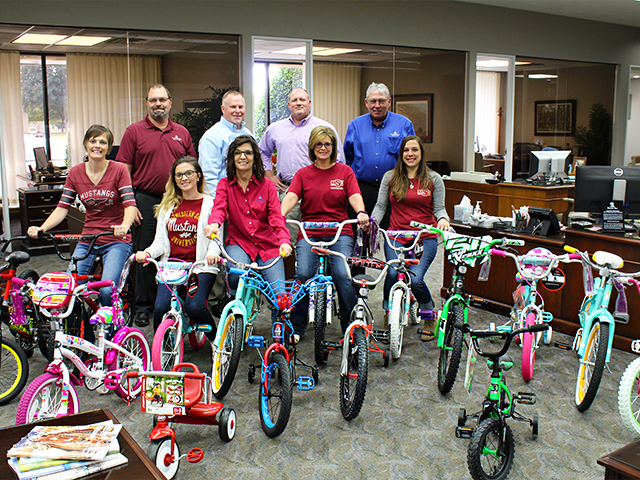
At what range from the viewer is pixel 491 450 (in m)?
2.72

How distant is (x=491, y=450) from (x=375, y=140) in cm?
308

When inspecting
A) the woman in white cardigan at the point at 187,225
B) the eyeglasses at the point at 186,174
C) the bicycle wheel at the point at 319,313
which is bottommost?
the bicycle wheel at the point at 319,313

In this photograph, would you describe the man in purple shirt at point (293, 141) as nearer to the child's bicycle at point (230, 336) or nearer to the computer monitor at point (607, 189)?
the child's bicycle at point (230, 336)

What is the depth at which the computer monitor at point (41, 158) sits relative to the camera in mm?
8211

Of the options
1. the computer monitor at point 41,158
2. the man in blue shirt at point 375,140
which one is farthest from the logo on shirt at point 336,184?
the computer monitor at point 41,158

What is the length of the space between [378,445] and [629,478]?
4.37 feet

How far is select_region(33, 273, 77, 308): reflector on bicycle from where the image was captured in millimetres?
3178

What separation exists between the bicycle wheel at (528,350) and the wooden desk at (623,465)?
1.60 m

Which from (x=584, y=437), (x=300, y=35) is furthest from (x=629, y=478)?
(x=300, y=35)

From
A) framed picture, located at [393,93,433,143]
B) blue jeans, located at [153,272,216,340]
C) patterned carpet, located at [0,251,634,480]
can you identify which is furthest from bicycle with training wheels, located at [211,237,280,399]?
framed picture, located at [393,93,433,143]

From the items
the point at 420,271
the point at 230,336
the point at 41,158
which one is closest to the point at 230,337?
the point at 230,336

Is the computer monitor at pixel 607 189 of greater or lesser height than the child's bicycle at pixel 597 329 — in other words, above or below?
above

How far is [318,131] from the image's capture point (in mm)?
4348

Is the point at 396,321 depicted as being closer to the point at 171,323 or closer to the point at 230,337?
the point at 230,337
